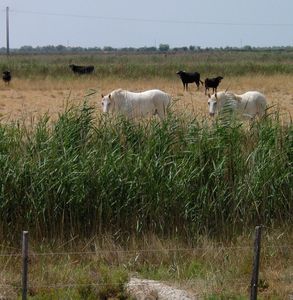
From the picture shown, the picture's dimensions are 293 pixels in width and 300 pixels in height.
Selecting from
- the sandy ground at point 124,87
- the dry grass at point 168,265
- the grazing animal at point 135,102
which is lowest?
the dry grass at point 168,265

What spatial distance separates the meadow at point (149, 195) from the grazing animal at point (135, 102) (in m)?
6.91

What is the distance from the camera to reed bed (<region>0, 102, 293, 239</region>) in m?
7.95

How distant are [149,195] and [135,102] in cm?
925

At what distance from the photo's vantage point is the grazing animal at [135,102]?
1642 centimetres

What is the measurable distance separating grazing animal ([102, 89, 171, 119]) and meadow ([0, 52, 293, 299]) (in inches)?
272

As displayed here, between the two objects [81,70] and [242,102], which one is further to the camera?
[81,70]

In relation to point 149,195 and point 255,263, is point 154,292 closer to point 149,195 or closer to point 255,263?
point 255,263

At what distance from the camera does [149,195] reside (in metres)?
8.13

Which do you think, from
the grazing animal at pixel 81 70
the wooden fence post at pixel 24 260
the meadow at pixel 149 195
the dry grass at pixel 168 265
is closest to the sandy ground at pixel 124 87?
the grazing animal at pixel 81 70

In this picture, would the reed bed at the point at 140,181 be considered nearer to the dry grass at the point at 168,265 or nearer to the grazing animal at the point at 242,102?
the dry grass at the point at 168,265

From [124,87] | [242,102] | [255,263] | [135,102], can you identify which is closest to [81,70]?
[124,87]

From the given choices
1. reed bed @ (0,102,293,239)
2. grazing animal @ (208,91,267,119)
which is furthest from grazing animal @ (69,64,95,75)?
reed bed @ (0,102,293,239)

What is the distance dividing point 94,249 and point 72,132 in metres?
1.86

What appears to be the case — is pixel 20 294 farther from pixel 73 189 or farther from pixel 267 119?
pixel 267 119
